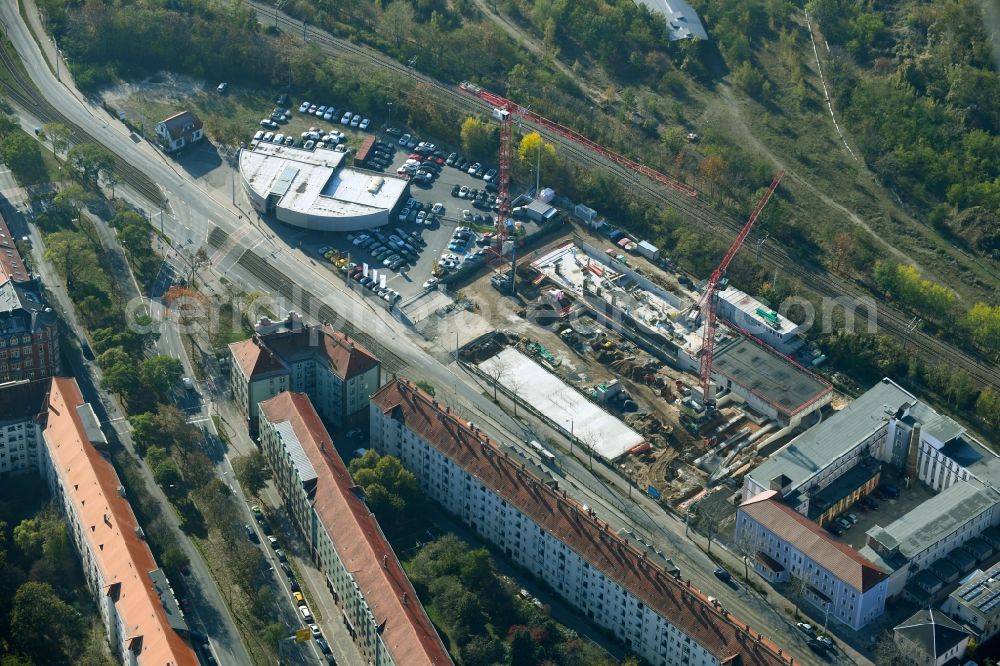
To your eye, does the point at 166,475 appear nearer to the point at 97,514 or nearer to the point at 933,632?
the point at 97,514

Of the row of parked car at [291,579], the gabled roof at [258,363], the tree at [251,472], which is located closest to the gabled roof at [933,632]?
the row of parked car at [291,579]

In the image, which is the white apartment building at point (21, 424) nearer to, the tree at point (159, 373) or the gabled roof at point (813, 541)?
the tree at point (159, 373)

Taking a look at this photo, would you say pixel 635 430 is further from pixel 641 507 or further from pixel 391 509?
pixel 391 509

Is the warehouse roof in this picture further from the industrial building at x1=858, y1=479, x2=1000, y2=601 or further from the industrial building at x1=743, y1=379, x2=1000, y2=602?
the industrial building at x1=743, y1=379, x2=1000, y2=602

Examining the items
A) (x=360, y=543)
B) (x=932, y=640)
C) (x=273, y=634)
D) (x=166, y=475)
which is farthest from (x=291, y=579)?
(x=932, y=640)

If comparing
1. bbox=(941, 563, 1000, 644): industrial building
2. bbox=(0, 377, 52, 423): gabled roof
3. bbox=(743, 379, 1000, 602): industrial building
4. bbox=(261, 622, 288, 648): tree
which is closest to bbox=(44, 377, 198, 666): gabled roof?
bbox=(0, 377, 52, 423): gabled roof

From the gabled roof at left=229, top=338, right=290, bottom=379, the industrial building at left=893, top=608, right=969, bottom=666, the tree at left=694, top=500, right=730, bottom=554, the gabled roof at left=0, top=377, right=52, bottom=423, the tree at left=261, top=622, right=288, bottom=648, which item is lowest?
the tree at left=261, top=622, right=288, bottom=648

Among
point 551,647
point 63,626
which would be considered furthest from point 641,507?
point 63,626
